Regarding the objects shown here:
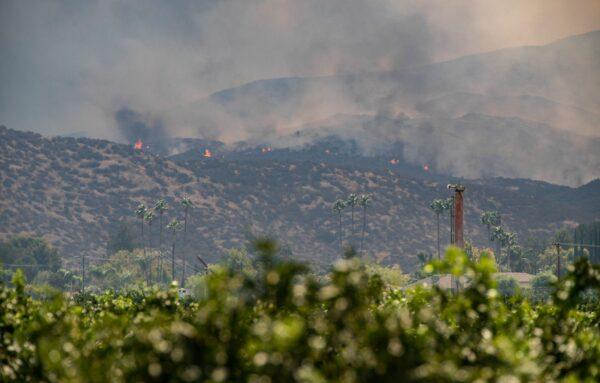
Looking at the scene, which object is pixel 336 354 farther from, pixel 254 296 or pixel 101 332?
pixel 101 332

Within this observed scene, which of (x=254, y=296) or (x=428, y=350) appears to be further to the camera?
(x=254, y=296)

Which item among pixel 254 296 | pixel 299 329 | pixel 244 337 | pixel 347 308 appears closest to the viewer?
pixel 299 329

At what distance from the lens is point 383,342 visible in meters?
6.05

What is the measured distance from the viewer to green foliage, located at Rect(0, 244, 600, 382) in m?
5.82

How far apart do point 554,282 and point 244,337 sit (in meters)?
3.12

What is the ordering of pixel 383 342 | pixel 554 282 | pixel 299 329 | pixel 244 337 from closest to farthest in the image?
pixel 299 329 → pixel 383 342 → pixel 244 337 → pixel 554 282

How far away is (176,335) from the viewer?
6137 mm

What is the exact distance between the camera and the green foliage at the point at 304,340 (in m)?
5.82

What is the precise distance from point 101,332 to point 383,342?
251 centimetres

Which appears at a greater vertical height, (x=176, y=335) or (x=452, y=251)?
(x=452, y=251)

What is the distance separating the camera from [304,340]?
6496 millimetres

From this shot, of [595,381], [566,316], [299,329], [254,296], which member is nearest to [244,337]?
[254,296]

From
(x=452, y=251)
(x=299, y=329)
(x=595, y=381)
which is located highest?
(x=452, y=251)

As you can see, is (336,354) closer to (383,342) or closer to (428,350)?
(428,350)
